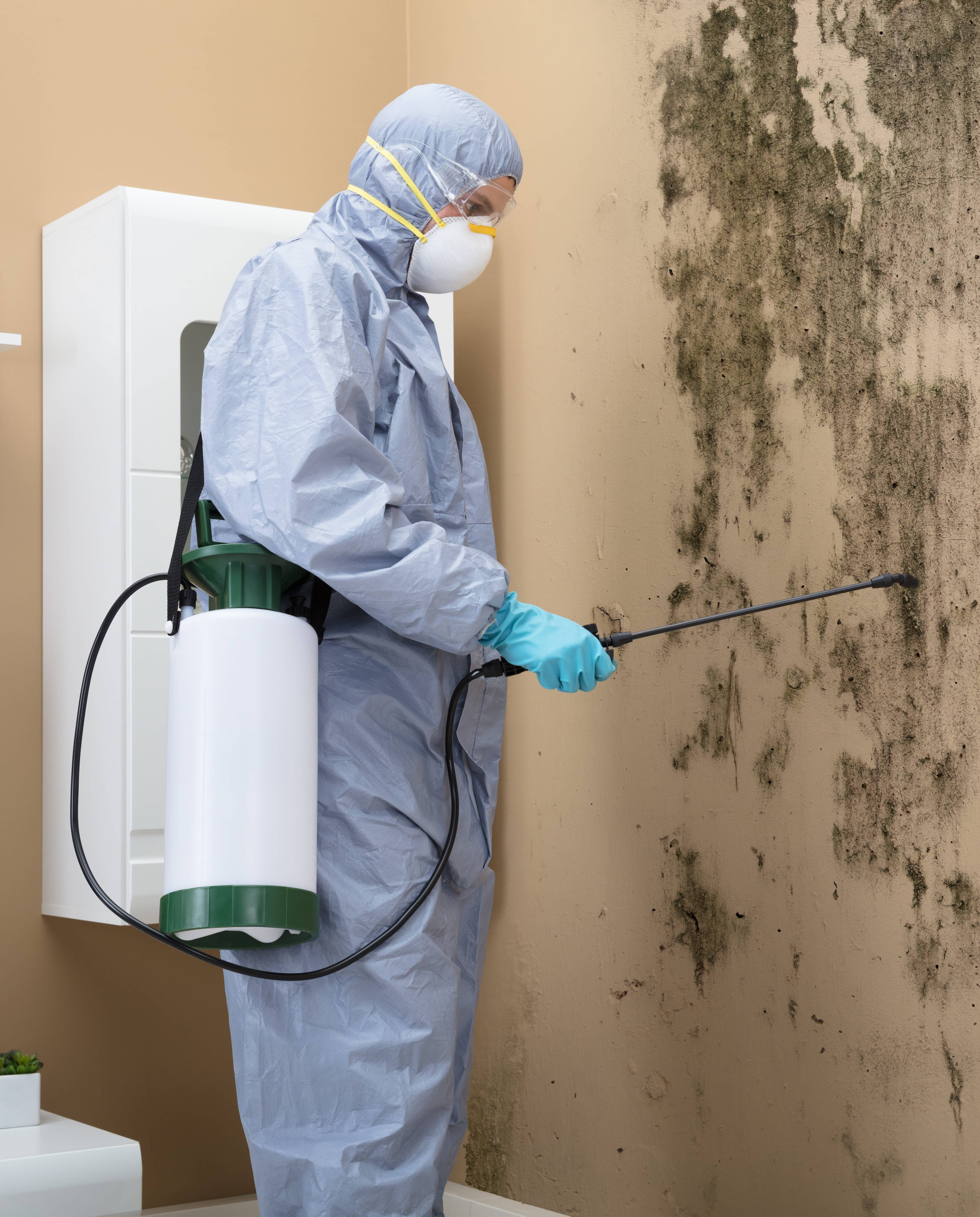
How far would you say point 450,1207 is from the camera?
Answer: 216 cm

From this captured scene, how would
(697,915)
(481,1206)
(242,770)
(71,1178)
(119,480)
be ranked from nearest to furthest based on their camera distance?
(242,770) → (71,1178) → (697,915) → (119,480) → (481,1206)

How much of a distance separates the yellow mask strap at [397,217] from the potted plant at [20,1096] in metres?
1.21

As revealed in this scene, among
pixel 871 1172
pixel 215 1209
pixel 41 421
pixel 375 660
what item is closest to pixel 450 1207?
pixel 215 1209

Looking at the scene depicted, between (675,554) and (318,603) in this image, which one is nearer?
(318,603)

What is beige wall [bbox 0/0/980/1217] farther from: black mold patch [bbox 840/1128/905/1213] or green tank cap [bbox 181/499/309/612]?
green tank cap [bbox 181/499/309/612]

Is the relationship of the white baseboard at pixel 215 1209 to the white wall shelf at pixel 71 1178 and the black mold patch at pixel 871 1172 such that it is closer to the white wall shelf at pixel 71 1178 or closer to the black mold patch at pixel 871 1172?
the white wall shelf at pixel 71 1178

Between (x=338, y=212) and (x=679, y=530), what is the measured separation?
657 mm

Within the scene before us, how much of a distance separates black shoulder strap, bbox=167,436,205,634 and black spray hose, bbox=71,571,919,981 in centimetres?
4

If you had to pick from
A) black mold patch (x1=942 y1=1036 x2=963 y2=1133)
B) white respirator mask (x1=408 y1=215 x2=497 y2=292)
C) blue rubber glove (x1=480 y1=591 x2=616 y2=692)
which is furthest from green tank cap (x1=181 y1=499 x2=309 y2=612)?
black mold patch (x1=942 y1=1036 x2=963 y2=1133)

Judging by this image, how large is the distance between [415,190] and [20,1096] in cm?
129

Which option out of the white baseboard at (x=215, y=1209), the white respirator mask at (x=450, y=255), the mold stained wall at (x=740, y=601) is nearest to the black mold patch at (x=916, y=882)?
the mold stained wall at (x=740, y=601)

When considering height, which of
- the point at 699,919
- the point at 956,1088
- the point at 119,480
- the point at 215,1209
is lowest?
the point at 215,1209

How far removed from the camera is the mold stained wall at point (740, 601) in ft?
4.86

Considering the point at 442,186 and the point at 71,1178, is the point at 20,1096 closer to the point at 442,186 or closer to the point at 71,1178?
the point at 71,1178
